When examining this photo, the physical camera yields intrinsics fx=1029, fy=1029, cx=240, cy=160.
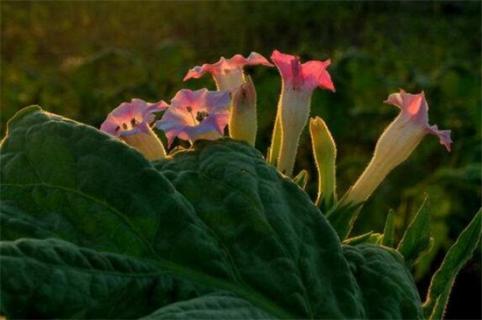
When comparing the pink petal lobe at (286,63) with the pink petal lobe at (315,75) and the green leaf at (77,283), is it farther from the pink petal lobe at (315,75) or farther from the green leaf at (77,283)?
the green leaf at (77,283)

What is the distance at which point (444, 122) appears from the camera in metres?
4.44

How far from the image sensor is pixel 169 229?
86 cm

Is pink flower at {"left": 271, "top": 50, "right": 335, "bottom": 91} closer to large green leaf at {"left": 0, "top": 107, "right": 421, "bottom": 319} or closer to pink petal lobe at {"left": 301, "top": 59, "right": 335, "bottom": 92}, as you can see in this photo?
pink petal lobe at {"left": 301, "top": 59, "right": 335, "bottom": 92}

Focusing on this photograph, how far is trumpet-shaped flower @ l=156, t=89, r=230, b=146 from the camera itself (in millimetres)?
1048

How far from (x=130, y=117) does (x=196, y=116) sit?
11 cm

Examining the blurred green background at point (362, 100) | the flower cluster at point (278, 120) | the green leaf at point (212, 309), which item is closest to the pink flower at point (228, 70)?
the flower cluster at point (278, 120)

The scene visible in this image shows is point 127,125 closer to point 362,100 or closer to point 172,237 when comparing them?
point 172,237

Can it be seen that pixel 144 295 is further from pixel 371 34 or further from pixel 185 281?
pixel 371 34

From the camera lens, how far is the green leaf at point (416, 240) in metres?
1.14

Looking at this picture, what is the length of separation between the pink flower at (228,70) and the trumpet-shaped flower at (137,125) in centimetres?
9

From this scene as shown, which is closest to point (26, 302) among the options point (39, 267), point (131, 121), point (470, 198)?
point (39, 267)

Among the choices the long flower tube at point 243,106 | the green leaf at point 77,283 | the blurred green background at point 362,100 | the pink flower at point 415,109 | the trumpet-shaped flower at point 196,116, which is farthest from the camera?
the blurred green background at point 362,100

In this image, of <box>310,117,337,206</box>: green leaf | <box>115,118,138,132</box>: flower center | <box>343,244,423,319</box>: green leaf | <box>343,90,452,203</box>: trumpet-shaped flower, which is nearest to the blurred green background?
<box>343,90,452,203</box>: trumpet-shaped flower

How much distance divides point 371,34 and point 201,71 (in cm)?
852
